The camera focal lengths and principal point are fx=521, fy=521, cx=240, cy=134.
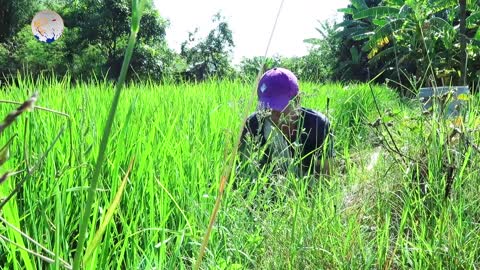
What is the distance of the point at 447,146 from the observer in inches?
→ 52.2

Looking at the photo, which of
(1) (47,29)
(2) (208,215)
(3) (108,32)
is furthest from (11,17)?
(2) (208,215)

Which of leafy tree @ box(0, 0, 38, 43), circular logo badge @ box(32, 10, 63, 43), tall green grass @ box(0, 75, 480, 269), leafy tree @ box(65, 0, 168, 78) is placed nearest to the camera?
tall green grass @ box(0, 75, 480, 269)

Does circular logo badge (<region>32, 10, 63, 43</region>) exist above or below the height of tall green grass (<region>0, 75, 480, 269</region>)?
above

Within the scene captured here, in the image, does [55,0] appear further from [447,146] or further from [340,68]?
[447,146]

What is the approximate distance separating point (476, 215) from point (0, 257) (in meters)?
1.08

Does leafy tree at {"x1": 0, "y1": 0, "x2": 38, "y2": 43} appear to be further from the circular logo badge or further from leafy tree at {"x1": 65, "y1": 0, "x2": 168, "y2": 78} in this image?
the circular logo badge

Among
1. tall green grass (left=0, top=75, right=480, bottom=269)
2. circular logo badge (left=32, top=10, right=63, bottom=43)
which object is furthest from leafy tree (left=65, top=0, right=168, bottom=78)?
tall green grass (left=0, top=75, right=480, bottom=269)

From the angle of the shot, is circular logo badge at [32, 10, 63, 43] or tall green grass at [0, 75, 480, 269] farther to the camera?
circular logo badge at [32, 10, 63, 43]

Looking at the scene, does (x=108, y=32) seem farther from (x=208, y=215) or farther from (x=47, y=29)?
(x=208, y=215)

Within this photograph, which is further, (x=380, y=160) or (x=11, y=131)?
(x=380, y=160)

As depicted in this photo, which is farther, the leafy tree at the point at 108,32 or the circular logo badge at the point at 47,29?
the leafy tree at the point at 108,32

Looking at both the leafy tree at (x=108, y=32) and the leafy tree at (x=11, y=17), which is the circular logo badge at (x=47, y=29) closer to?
the leafy tree at (x=108, y=32)

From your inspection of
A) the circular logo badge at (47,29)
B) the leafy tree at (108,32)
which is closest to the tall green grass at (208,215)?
the circular logo badge at (47,29)

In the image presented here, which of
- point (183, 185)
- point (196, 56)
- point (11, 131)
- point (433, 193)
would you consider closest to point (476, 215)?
point (433, 193)
